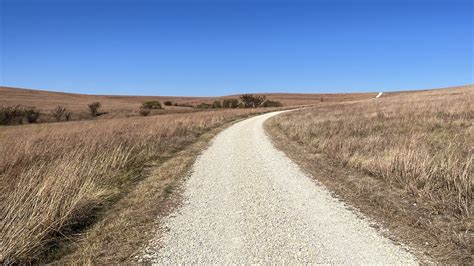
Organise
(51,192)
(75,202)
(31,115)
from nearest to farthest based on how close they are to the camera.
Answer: (75,202) < (51,192) < (31,115)

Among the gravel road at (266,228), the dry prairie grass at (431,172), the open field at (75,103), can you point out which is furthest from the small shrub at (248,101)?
the gravel road at (266,228)

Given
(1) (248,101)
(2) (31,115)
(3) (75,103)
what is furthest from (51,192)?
(1) (248,101)

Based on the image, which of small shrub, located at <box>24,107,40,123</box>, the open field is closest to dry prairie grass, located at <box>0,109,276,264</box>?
small shrub, located at <box>24,107,40,123</box>

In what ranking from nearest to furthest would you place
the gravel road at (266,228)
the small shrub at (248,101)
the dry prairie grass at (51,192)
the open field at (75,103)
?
the gravel road at (266,228), the dry prairie grass at (51,192), the open field at (75,103), the small shrub at (248,101)

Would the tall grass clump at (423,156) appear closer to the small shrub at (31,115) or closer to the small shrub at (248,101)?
the small shrub at (31,115)

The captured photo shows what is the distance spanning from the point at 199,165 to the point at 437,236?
726cm

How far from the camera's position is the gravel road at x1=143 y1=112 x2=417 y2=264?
4.57 m

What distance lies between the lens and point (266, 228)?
18.1ft

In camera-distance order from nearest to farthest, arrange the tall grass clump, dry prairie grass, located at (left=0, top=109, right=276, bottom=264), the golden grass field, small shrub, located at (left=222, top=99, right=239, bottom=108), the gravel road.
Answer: the gravel road → dry prairie grass, located at (left=0, top=109, right=276, bottom=264) → the golden grass field → the tall grass clump → small shrub, located at (left=222, top=99, right=239, bottom=108)

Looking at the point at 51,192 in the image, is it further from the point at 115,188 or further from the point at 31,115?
the point at 31,115

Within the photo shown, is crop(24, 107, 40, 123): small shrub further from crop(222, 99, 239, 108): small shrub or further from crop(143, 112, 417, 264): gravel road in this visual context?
crop(222, 99, 239, 108): small shrub

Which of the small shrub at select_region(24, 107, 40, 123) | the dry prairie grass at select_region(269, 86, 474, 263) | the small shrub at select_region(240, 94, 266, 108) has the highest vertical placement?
the small shrub at select_region(240, 94, 266, 108)

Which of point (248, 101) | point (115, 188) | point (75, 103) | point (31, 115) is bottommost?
point (31, 115)

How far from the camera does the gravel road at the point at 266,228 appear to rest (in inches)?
180
